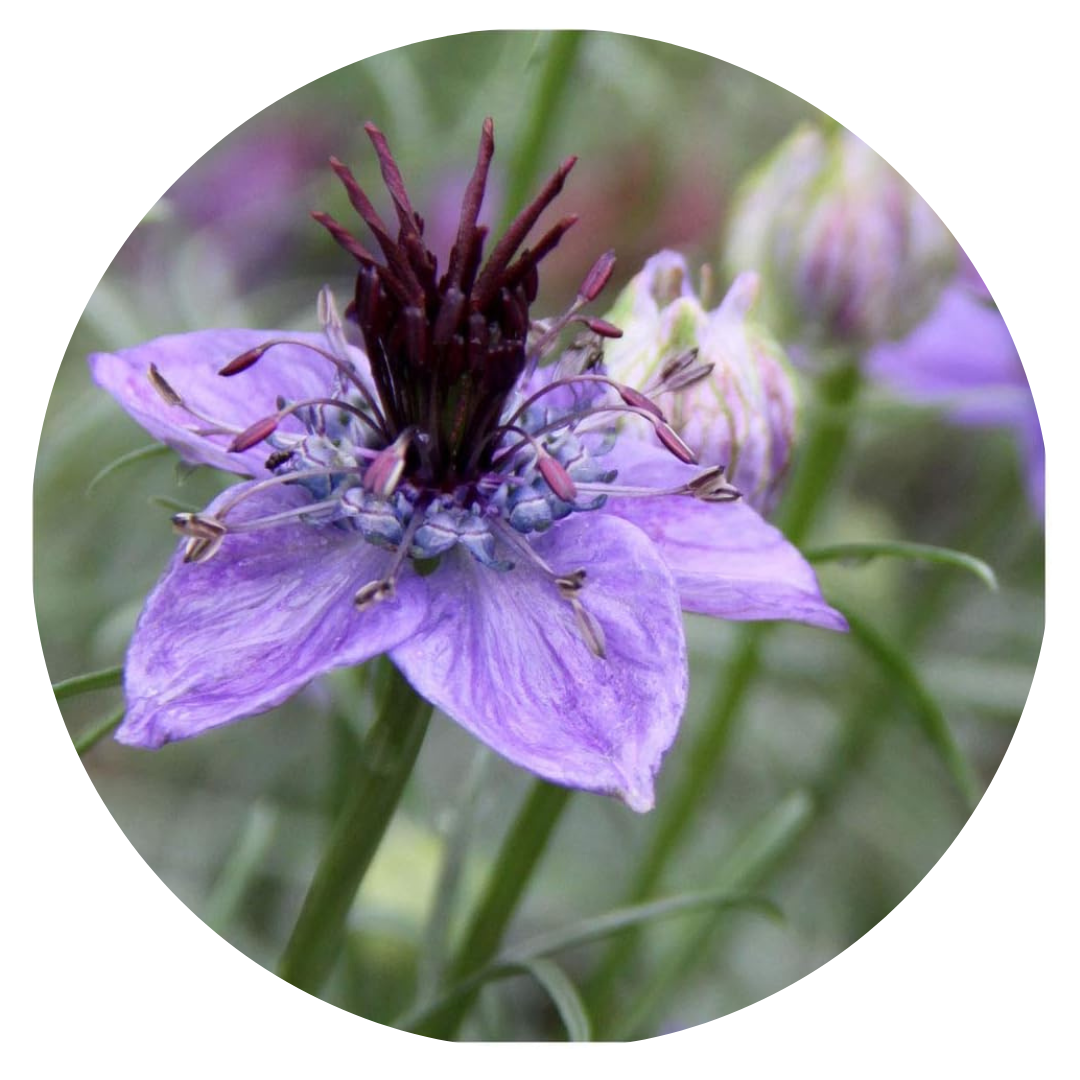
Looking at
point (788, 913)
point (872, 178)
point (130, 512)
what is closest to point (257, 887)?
point (130, 512)

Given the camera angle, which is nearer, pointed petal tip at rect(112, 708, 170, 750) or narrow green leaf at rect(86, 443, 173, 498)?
pointed petal tip at rect(112, 708, 170, 750)

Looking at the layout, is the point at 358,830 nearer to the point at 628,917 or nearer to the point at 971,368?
the point at 628,917

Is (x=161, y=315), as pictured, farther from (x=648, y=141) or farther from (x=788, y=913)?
(x=788, y=913)

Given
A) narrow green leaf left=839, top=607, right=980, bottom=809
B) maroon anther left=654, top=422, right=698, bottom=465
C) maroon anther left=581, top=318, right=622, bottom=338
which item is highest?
maroon anther left=581, top=318, right=622, bottom=338

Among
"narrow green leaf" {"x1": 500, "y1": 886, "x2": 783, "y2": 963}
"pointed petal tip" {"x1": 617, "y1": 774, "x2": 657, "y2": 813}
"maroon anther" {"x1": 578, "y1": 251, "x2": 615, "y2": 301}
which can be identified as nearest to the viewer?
"pointed petal tip" {"x1": 617, "y1": 774, "x2": 657, "y2": 813}

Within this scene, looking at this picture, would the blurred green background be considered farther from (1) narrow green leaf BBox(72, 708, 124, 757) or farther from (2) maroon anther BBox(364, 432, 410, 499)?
(2) maroon anther BBox(364, 432, 410, 499)

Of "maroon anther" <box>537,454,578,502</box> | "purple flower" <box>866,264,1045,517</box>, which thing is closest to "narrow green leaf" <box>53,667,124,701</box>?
"maroon anther" <box>537,454,578,502</box>
